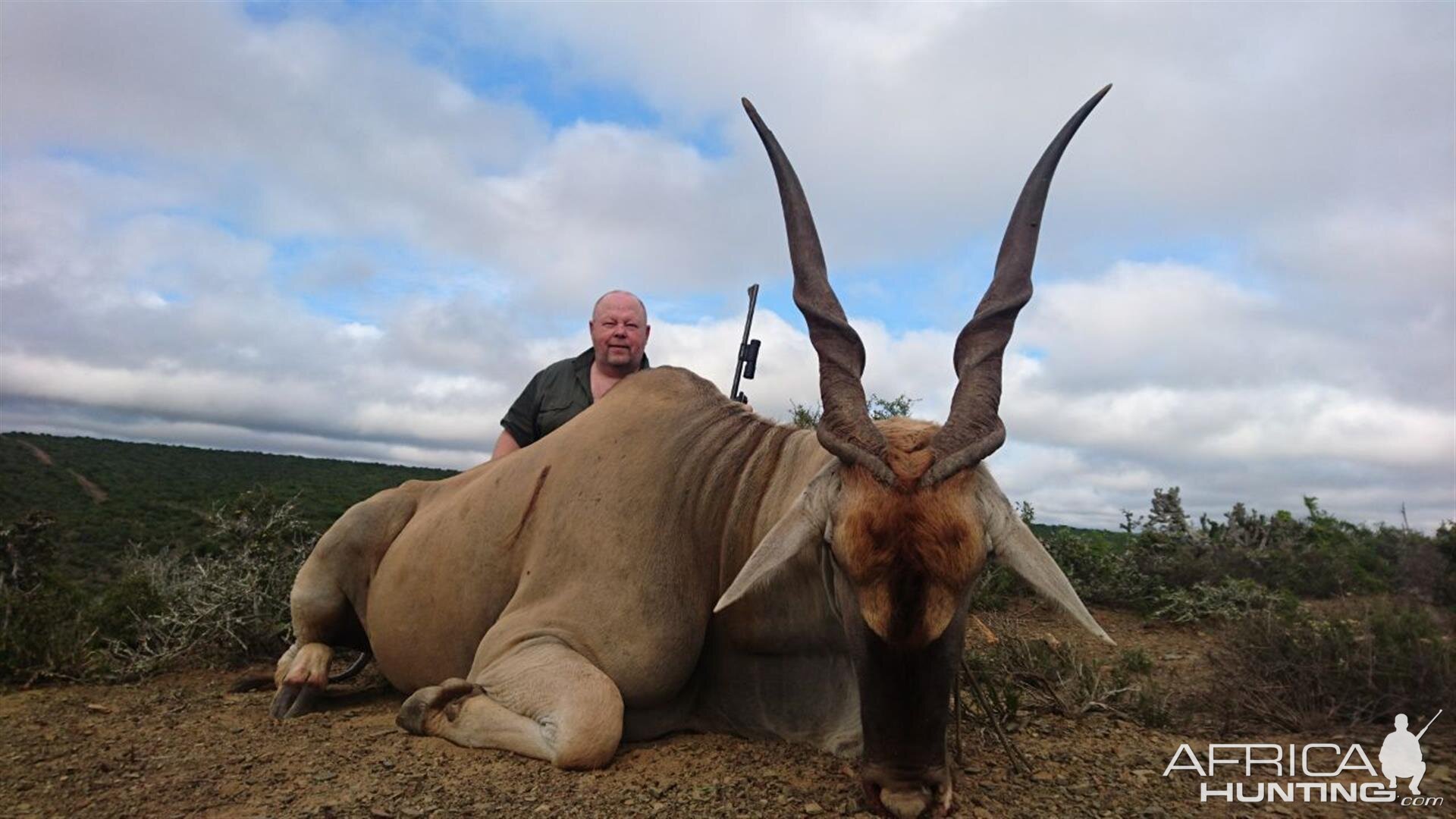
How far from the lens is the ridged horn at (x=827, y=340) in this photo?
3172 millimetres

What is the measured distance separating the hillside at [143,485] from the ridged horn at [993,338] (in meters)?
6.99

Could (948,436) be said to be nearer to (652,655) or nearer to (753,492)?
(753,492)

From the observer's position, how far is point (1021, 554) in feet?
10.0

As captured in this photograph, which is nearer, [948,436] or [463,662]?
[948,436]

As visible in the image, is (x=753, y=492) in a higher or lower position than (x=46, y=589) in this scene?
higher

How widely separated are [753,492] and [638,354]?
288 cm

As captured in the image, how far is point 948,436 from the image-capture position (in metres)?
3.14

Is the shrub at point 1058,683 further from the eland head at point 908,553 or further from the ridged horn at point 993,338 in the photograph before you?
the ridged horn at point 993,338

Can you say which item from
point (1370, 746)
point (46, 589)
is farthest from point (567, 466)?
point (46, 589)

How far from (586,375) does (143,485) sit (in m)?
44.5

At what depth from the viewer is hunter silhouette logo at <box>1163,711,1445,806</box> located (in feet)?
11.0

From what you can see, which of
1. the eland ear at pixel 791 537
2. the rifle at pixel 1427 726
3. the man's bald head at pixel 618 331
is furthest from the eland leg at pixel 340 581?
the rifle at pixel 1427 726

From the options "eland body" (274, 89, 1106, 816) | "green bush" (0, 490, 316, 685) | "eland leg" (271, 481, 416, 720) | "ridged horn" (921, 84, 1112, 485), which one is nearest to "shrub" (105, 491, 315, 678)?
"green bush" (0, 490, 316, 685)

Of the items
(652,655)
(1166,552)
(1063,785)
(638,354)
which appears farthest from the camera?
(1166,552)
